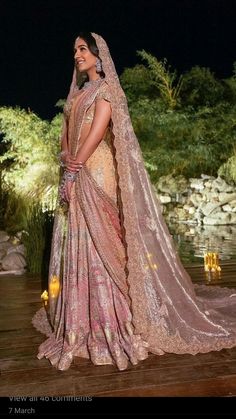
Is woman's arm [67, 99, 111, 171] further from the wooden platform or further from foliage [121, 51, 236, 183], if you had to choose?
foliage [121, 51, 236, 183]

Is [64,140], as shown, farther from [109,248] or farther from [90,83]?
[109,248]

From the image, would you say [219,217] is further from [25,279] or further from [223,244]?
[25,279]

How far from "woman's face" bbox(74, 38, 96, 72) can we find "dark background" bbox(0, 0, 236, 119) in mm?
14821

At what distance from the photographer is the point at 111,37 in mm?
Result: 18656

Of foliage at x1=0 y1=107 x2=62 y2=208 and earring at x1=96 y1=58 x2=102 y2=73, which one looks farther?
foliage at x1=0 y1=107 x2=62 y2=208

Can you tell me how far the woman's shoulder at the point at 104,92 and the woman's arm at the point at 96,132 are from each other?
0.06 ft

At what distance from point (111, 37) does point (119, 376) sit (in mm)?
18614

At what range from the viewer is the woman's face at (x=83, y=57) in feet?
7.29

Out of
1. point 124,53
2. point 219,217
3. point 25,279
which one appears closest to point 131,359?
point 25,279

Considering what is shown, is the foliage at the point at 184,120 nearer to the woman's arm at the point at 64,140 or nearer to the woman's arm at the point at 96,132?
the woman's arm at the point at 64,140

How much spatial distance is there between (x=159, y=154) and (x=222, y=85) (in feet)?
12.4

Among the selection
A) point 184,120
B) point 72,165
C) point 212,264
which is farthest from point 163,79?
point 72,165

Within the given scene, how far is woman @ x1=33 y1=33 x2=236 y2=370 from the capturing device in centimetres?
214

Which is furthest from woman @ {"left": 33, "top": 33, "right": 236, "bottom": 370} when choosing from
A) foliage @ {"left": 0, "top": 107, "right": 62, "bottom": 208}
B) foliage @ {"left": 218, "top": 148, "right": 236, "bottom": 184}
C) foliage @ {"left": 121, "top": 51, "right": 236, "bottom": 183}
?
foliage @ {"left": 218, "top": 148, "right": 236, "bottom": 184}
